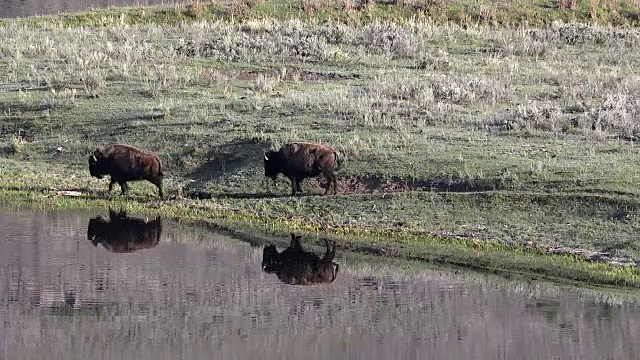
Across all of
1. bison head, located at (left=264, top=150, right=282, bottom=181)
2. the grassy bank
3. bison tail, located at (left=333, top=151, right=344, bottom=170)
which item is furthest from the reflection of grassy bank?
bison tail, located at (left=333, top=151, right=344, bottom=170)

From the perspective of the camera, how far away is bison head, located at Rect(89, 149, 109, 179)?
77.7 ft

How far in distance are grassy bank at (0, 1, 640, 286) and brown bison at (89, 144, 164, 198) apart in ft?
1.36

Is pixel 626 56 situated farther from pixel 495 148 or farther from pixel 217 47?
pixel 495 148

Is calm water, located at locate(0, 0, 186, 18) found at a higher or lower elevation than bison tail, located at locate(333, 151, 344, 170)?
lower

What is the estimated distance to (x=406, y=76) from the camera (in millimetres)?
34438

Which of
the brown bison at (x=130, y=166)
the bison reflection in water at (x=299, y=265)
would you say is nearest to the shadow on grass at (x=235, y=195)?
the brown bison at (x=130, y=166)

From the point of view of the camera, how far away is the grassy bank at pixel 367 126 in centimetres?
2100

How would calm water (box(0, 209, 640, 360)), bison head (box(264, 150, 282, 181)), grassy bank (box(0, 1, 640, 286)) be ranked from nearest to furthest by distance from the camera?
calm water (box(0, 209, 640, 360))
grassy bank (box(0, 1, 640, 286))
bison head (box(264, 150, 282, 181))

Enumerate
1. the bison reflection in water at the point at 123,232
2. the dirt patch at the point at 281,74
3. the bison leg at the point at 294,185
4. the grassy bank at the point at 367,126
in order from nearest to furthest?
the bison reflection in water at the point at 123,232 → the grassy bank at the point at 367,126 → the bison leg at the point at 294,185 → the dirt patch at the point at 281,74

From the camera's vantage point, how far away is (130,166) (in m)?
23.3

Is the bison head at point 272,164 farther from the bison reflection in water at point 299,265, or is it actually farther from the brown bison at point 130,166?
the bison reflection in water at point 299,265

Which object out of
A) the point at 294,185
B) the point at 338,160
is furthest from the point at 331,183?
the point at 294,185

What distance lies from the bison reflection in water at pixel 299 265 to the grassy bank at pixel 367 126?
3.16 feet

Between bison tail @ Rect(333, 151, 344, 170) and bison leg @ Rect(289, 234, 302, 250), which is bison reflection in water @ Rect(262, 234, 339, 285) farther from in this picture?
bison tail @ Rect(333, 151, 344, 170)
